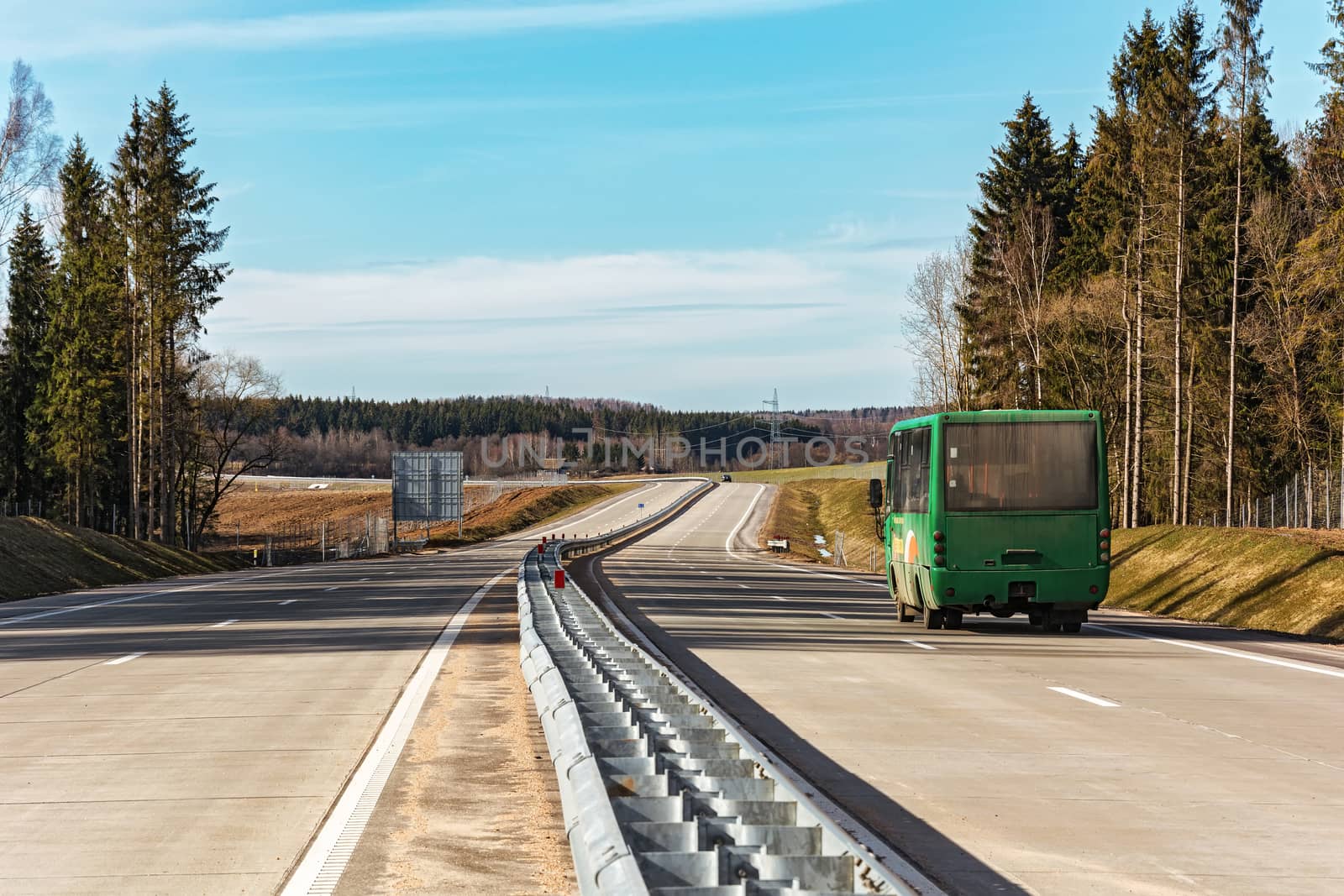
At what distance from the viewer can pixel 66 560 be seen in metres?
42.1

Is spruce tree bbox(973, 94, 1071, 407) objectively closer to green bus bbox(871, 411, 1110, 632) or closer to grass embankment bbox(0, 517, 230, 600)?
grass embankment bbox(0, 517, 230, 600)

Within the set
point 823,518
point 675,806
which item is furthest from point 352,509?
point 675,806

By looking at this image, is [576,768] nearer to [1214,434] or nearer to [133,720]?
[133,720]

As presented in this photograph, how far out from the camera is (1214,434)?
58.7 m

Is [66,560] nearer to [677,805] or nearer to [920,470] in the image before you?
[920,470]

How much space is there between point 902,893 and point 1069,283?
64.6m

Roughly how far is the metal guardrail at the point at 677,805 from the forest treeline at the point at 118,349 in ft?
149

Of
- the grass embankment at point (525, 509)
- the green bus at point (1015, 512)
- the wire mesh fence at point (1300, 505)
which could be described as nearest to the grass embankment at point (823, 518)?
the wire mesh fence at point (1300, 505)

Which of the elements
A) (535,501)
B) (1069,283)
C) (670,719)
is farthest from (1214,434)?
(535,501)

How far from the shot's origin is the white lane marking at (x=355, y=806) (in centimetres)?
697

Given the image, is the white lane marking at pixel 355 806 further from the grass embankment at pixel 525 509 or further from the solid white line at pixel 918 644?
the grass embankment at pixel 525 509

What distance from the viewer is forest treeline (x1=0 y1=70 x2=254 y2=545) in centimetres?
6512

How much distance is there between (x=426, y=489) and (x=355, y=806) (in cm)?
8339

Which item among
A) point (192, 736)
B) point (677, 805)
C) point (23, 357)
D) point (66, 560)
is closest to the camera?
point (677, 805)
